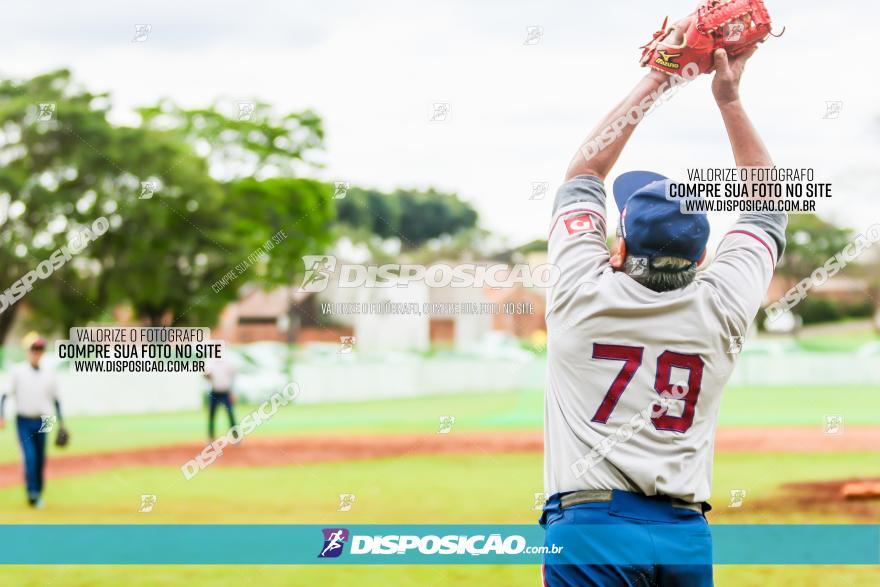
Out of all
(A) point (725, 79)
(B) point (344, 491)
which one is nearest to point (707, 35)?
(A) point (725, 79)

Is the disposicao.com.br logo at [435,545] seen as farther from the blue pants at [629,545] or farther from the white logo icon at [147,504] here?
the white logo icon at [147,504]

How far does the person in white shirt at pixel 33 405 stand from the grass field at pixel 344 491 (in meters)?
0.48

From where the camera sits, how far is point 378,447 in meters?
15.4

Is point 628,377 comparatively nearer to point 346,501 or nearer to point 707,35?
point 707,35

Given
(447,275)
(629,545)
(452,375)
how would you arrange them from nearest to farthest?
(629,545)
(447,275)
(452,375)

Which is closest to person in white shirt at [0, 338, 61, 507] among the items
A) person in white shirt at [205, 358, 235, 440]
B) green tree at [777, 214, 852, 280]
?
person in white shirt at [205, 358, 235, 440]

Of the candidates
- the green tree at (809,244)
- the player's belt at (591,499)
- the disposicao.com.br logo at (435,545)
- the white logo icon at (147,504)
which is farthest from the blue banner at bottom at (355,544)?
the green tree at (809,244)

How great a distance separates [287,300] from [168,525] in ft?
80.1

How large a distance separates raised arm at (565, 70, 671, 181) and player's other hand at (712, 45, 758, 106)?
31 cm

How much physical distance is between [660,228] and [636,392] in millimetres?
394

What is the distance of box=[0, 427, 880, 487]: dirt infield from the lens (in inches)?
535

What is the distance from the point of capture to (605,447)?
2264 mm

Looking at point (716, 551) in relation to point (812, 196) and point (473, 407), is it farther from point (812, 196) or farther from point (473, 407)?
point (473, 407)

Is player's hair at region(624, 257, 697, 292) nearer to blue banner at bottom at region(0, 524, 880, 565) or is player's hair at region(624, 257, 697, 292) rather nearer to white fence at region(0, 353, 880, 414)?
blue banner at bottom at region(0, 524, 880, 565)
